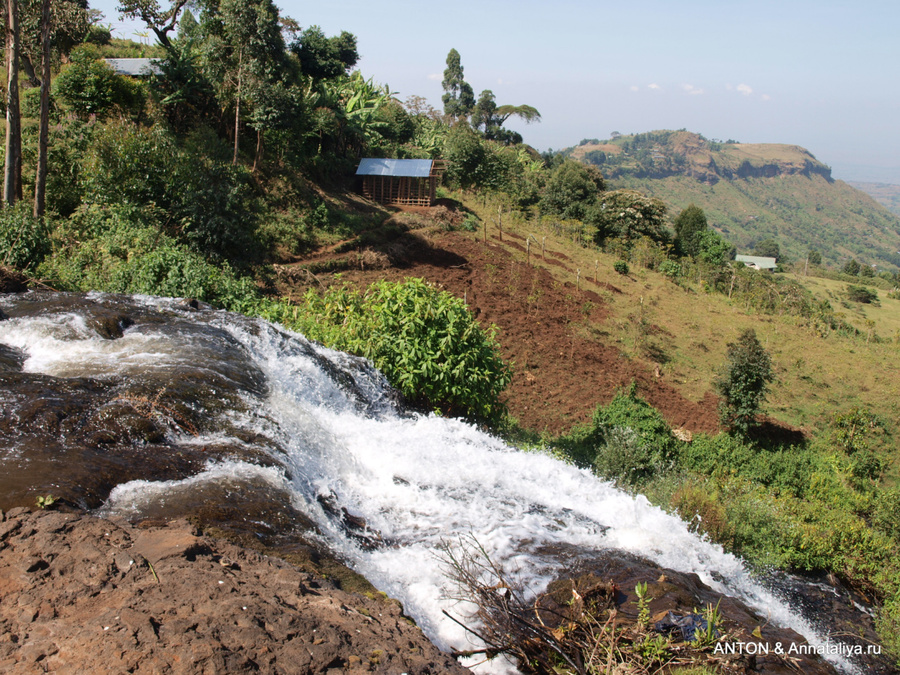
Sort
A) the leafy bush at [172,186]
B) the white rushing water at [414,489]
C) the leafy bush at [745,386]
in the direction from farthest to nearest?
the leafy bush at [172,186]
the leafy bush at [745,386]
the white rushing water at [414,489]

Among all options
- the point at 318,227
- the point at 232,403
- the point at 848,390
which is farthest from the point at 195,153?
the point at 848,390

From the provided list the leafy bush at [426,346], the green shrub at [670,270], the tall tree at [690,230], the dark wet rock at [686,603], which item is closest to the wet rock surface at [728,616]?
the dark wet rock at [686,603]

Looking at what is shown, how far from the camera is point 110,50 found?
80.9 ft

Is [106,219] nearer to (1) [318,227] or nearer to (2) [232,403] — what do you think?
(1) [318,227]

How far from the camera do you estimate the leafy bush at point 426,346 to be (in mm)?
8188

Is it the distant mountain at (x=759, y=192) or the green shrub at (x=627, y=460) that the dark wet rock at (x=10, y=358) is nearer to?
the green shrub at (x=627, y=460)

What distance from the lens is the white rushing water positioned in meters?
4.47

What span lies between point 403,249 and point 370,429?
12404 millimetres

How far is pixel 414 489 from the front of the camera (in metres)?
5.50

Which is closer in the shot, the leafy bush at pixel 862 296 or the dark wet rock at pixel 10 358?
the dark wet rock at pixel 10 358

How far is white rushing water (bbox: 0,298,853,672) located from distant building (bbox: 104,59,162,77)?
1439 centimetres

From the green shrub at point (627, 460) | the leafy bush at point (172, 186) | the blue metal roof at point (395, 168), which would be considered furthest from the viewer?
the blue metal roof at point (395, 168)

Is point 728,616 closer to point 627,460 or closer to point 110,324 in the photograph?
point 627,460

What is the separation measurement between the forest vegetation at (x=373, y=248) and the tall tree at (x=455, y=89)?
18.7 metres
